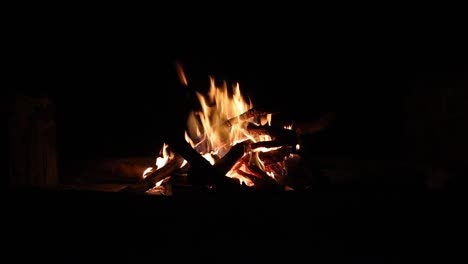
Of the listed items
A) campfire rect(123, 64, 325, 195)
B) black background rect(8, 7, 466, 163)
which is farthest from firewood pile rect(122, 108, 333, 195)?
black background rect(8, 7, 466, 163)

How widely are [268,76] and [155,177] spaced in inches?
53.1

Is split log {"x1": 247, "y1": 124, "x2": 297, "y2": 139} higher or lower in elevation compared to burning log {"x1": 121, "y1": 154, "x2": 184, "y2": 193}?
higher

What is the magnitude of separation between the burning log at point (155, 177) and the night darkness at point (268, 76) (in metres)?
0.73

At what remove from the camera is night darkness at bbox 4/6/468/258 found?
2537 millimetres

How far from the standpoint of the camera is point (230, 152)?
2070 millimetres

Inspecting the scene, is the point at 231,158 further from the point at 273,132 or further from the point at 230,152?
the point at 273,132

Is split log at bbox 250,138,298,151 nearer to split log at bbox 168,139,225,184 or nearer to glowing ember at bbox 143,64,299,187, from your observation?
glowing ember at bbox 143,64,299,187

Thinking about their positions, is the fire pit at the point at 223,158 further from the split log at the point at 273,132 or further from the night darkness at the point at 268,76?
the night darkness at the point at 268,76

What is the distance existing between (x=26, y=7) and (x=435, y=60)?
2903 millimetres

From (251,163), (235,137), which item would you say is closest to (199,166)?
(251,163)

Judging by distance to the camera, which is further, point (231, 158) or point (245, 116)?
point (245, 116)

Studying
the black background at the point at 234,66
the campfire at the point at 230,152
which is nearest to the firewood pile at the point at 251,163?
the campfire at the point at 230,152

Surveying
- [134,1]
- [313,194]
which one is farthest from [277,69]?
[313,194]

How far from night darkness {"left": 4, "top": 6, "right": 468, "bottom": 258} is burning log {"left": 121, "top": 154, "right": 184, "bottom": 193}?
727 mm
